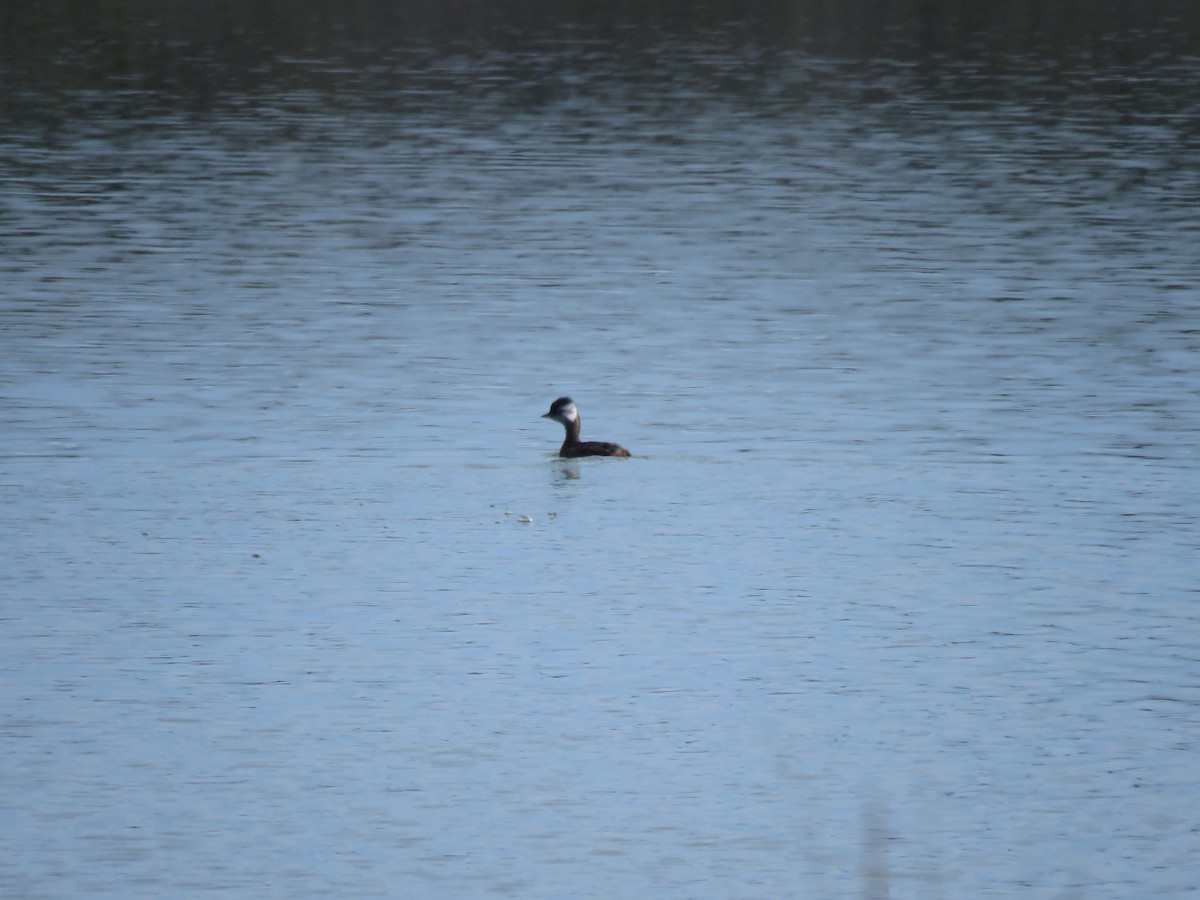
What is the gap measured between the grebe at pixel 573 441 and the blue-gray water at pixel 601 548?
0.43ft

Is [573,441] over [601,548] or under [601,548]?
under

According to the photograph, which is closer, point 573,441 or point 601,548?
point 601,548

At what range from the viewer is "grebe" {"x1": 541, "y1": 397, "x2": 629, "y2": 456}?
2098 centimetres

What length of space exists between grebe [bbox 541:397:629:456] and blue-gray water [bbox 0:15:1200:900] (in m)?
0.13

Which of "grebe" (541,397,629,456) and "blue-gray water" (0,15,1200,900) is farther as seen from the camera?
"grebe" (541,397,629,456)

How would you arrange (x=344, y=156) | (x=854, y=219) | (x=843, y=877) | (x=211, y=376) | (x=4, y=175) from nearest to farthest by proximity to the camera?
(x=843, y=877) → (x=211, y=376) → (x=854, y=219) → (x=4, y=175) → (x=344, y=156)

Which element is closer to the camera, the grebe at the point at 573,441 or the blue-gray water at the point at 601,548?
the blue-gray water at the point at 601,548

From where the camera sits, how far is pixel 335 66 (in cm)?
6191

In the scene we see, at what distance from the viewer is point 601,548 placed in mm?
18016

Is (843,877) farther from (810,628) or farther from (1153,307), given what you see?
(1153,307)

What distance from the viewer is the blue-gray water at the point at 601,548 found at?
12.2 metres

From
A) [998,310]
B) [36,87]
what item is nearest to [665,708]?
[998,310]

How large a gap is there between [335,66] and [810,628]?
159ft

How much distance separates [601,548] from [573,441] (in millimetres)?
3300
